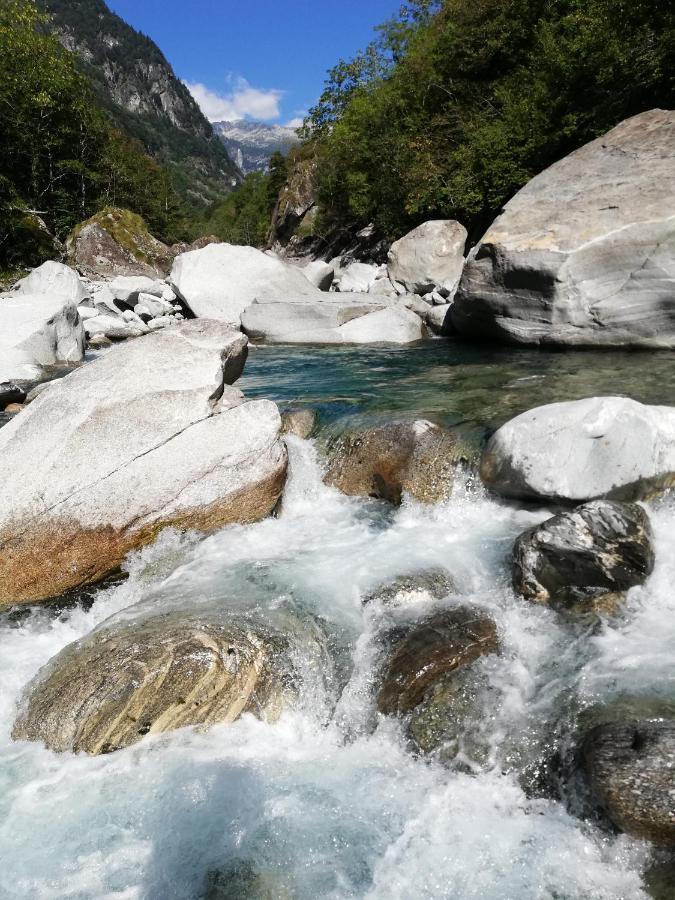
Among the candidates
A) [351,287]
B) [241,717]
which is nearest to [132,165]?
[351,287]

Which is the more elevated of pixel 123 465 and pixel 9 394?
pixel 9 394

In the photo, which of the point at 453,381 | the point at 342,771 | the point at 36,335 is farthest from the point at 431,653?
the point at 36,335

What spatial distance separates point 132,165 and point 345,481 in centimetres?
4840

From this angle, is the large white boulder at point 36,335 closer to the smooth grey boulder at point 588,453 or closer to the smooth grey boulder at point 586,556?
the smooth grey boulder at point 588,453

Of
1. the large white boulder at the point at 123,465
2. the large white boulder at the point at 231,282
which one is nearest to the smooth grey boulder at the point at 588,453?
the large white boulder at the point at 123,465

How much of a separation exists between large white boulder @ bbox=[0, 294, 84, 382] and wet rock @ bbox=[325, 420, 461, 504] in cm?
800

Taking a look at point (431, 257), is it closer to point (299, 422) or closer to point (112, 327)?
point (112, 327)

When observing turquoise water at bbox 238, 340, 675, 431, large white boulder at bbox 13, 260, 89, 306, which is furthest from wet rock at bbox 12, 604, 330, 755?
large white boulder at bbox 13, 260, 89, 306

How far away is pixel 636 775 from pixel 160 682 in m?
2.75

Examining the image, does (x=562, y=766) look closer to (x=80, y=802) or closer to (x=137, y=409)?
(x=80, y=802)

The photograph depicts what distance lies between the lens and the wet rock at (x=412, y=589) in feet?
14.9

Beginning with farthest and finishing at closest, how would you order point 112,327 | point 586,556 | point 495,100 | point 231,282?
point 495,100 < point 231,282 < point 112,327 < point 586,556

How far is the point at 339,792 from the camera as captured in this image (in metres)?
3.25

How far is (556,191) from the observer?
11.4 m
